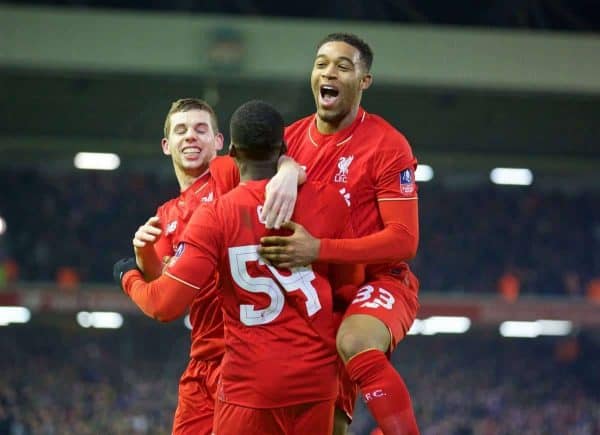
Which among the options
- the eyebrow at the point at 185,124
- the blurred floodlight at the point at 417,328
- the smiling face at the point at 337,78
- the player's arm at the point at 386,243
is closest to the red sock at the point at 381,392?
the player's arm at the point at 386,243

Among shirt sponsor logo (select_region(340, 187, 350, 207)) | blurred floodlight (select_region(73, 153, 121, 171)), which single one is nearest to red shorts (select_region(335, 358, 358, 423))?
shirt sponsor logo (select_region(340, 187, 350, 207))

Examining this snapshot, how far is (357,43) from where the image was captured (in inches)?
172

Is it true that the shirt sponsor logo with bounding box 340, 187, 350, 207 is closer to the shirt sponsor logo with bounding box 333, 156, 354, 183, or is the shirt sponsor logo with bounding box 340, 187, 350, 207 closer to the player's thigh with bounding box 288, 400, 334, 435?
the shirt sponsor logo with bounding box 333, 156, 354, 183

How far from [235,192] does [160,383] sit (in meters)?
16.9

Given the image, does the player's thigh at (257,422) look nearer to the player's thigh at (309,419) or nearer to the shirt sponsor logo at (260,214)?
the player's thigh at (309,419)

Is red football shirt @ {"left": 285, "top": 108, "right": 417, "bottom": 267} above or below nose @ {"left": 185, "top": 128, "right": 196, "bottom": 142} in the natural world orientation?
below

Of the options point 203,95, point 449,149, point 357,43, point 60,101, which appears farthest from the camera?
point 449,149

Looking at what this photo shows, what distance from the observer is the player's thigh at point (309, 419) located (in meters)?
3.76

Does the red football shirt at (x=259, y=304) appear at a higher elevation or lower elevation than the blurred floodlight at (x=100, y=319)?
lower

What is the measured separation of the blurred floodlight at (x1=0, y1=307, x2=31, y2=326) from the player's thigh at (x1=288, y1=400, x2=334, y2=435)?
16852mm

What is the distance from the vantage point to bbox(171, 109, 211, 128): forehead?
484 cm

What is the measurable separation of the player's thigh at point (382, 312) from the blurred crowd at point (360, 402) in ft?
44.0

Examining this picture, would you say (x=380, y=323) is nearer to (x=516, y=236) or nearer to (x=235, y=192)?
(x=235, y=192)

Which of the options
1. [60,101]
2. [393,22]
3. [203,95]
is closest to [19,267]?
[60,101]
